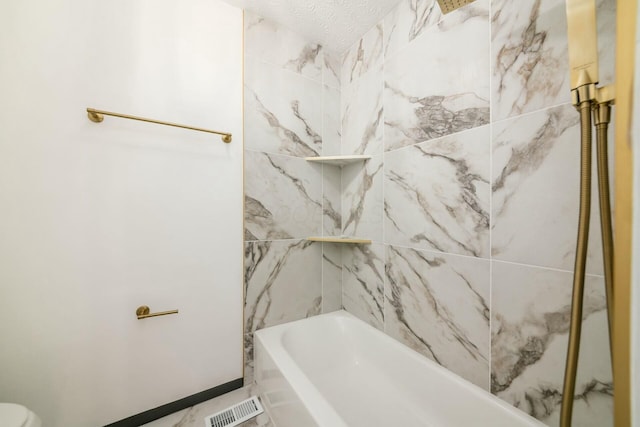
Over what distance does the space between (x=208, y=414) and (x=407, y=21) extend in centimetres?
217


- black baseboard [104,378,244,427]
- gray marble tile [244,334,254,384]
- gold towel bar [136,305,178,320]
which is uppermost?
gold towel bar [136,305,178,320]

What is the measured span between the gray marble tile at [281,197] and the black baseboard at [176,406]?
2.65 feet

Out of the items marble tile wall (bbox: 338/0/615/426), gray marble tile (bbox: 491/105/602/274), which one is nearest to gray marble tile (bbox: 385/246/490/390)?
marble tile wall (bbox: 338/0/615/426)

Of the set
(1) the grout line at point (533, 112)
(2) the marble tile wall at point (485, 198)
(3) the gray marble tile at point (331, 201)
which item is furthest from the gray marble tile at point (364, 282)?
(1) the grout line at point (533, 112)

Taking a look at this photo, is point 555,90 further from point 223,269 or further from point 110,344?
point 110,344

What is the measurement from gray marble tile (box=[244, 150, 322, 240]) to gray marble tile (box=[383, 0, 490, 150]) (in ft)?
1.79

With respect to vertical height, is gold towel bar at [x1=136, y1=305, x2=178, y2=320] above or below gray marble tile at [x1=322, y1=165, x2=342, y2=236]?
below

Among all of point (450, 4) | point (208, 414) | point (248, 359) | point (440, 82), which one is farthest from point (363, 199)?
point (208, 414)

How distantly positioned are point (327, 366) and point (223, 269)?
826 millimetres

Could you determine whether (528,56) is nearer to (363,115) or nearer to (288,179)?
(363,115)

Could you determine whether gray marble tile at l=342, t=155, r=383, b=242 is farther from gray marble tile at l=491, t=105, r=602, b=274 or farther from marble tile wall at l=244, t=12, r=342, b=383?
gray marble tile at l=491, t=105, r=602, b=274

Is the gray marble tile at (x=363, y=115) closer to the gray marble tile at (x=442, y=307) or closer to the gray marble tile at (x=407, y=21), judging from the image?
the gray marble tile at (x=407, y=21)

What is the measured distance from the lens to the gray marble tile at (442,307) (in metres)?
0.91

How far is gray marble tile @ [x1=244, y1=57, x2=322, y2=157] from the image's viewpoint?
1331mm
